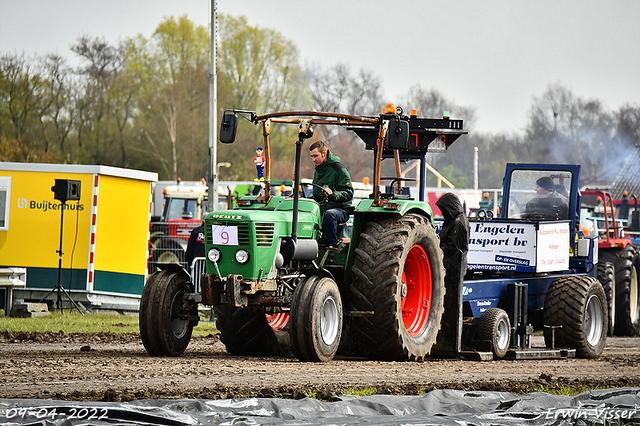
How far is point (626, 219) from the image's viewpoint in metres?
25.6

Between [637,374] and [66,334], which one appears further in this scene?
[66,334]

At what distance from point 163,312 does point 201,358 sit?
2.24 ft

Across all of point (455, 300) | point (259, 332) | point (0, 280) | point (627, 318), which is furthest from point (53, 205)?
point (627, 318)

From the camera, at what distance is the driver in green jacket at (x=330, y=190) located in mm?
9219

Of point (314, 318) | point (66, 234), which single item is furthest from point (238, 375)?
point (66, 234)

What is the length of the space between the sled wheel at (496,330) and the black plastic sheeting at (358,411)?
3.50 meters

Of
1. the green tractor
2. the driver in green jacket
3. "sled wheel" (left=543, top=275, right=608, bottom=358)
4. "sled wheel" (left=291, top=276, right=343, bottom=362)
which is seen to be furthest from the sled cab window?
"sled wheel" (left=291, top=276, right=343, bottom=362)

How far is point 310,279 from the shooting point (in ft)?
27.8

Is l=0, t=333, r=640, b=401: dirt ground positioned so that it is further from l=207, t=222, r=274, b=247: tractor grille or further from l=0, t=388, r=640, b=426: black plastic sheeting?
l=207, t=222, r=274, b=247: tractor grille

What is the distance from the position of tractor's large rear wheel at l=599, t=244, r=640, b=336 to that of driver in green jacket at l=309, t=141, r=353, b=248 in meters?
8.25

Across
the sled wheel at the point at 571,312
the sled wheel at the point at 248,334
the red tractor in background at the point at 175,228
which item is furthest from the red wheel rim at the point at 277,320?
the red tractor in background at the point at 175,228

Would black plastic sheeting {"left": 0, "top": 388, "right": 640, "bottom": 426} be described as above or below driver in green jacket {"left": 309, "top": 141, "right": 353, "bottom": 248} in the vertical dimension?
below

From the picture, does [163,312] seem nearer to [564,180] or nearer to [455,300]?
[455,300]

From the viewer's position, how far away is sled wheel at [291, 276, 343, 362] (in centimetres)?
824
